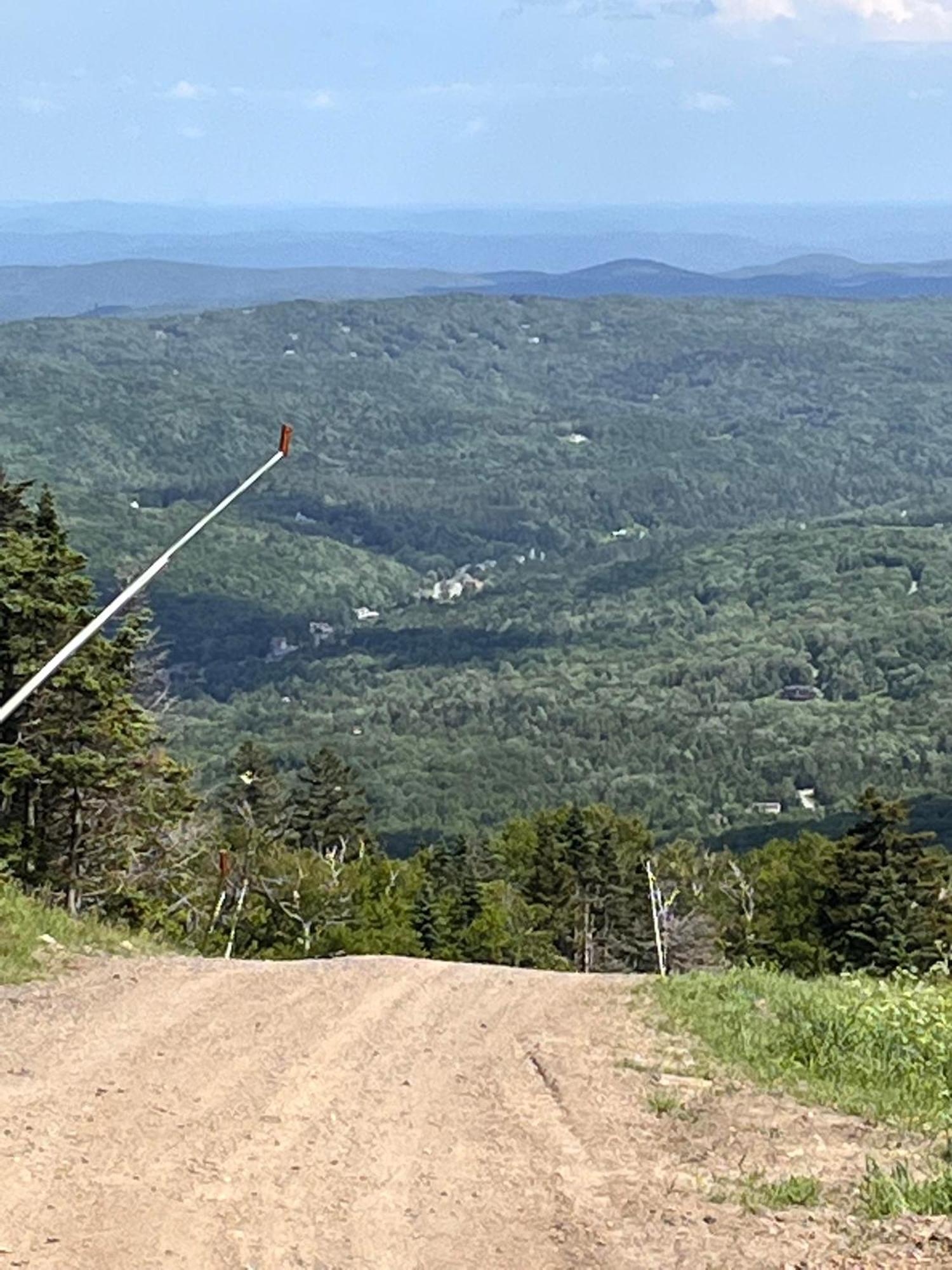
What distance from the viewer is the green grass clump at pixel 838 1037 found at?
9.28 meters

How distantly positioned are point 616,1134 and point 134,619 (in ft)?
53.3

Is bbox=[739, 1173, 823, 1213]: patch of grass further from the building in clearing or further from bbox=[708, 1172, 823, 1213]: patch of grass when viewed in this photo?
the building in clearing

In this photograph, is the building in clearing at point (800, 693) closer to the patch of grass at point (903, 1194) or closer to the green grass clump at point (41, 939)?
the green grass clump at point (41, 939)

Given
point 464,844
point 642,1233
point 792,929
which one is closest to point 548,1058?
point 642,1233

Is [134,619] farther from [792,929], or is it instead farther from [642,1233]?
[792,929]

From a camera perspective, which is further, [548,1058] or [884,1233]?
[548,1058]

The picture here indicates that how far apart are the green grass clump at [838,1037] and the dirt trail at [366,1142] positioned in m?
0.43

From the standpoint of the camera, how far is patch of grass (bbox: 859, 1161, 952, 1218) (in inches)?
284

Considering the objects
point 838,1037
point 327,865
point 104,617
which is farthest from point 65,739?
point 327,865

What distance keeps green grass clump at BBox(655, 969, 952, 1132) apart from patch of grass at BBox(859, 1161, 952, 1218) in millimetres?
1090

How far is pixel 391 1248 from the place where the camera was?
6945 mm

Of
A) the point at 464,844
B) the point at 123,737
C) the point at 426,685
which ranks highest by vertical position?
the point at 123,737

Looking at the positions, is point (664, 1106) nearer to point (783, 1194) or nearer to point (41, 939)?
point (783, 1194)

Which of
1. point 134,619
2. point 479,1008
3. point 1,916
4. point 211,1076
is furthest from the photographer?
point 134,619
